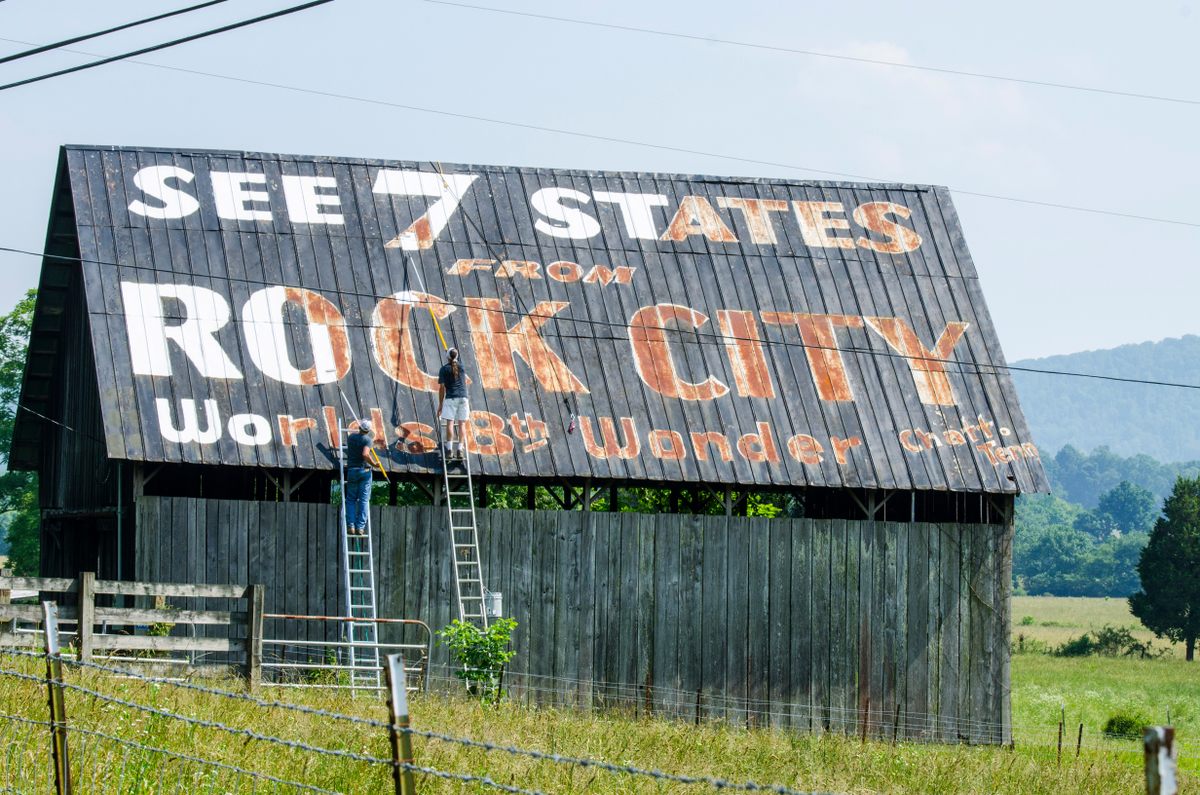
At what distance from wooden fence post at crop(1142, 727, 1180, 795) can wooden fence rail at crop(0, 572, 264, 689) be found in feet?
42.6

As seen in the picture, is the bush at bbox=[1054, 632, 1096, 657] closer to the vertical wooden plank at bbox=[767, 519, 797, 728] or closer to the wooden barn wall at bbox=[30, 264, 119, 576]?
the vertical wooden plank at bbox=[767, 519, 797, 728]

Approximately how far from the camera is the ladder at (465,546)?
22.1 meters

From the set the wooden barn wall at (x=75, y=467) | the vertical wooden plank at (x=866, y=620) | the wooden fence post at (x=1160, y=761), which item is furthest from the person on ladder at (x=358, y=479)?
the wooden fence post at (x=1160, y=761)

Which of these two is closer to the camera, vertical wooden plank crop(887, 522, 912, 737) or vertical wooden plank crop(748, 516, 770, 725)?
vertical wooden plank crop(748, 516, 770, 725)

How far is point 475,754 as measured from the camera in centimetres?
1381

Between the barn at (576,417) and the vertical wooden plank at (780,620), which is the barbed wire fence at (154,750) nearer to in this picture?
the barn at (576,417)

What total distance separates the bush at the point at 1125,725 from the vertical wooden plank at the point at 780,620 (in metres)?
12.3

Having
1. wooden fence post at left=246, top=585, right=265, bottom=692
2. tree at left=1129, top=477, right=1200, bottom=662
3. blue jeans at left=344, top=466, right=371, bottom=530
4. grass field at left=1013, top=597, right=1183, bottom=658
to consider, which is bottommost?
grass field at left=1013, top=597, right=1183, bottom=658

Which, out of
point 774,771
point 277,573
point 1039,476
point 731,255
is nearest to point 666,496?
point 731,255

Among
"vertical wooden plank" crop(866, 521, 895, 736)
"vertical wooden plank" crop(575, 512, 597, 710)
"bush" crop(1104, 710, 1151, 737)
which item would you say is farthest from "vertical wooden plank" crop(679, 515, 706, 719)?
"bush" crop(1104, 710, 1151, 737)

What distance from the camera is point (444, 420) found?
22.9 meters

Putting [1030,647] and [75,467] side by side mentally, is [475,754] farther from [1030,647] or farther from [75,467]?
[1030,647]

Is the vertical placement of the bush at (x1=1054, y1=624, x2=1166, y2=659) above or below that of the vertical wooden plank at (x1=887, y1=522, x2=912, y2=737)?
below

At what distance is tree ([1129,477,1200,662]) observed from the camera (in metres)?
65.8
